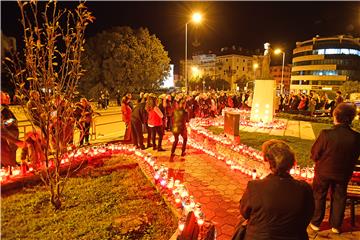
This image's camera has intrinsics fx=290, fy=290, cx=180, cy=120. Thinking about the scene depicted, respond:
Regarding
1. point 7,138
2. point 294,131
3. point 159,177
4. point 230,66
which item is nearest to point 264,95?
point 294,131

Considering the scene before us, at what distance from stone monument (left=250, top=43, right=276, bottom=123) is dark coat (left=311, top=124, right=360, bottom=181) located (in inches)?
443

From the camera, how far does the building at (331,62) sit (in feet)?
298

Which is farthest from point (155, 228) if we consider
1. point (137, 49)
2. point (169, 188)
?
point (137, 49)

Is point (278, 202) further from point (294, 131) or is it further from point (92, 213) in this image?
point (294, 131)

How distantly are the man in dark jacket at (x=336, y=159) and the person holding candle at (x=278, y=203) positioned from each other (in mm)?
2106

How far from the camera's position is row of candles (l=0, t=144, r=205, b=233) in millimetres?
4723

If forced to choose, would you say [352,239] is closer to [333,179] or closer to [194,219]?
[333,179]

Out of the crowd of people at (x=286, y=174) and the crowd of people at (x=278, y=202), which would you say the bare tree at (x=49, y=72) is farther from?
the crowd of people at (x=278, y=202)

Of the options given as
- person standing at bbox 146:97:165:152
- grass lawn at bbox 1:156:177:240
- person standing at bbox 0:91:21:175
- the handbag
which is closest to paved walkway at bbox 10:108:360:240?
person standing at bbox 146:97:165:152

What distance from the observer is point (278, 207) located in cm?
244

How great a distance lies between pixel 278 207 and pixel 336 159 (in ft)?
7.93

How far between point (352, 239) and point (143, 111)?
697 centimetres

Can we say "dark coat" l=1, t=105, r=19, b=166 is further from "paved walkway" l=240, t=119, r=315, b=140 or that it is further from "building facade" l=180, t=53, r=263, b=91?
"building facade" l=180, t=53, r=263, b=91

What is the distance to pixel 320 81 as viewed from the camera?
3696 inches
